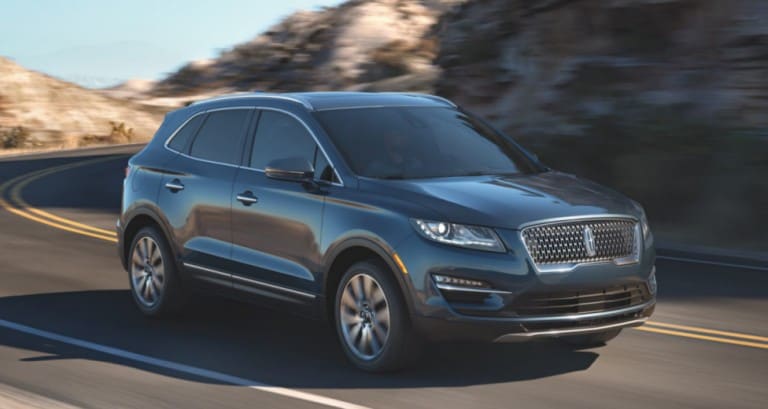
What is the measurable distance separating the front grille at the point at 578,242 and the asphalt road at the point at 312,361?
2.47 ft

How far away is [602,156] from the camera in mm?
18062

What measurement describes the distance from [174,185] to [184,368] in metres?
1.79

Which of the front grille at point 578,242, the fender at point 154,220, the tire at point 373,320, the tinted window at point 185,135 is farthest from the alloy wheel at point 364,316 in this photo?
the tinted window at point 185,135

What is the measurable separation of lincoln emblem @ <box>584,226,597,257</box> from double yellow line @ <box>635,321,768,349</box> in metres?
1.97

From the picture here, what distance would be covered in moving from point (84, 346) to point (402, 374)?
246 cm

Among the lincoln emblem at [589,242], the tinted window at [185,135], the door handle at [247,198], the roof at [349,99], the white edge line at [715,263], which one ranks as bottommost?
the white edge line at [715,263]

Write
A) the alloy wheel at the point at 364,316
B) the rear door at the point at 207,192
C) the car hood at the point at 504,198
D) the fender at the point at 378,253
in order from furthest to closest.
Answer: the rear door at the point at 207,192, the alloy wheel at the point at 364,316, the fender at the point at 378,253, the car hood at the point at 504,198

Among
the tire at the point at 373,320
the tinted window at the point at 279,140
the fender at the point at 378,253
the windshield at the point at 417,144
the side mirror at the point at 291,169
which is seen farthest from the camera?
the tinted window at the point at 279,140

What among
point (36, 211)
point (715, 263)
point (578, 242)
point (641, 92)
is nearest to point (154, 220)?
point (578, 242)

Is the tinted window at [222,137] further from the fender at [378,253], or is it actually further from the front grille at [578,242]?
the front grille at [578,242]

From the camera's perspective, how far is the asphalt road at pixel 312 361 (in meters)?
7.14

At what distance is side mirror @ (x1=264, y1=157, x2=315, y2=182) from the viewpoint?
791 cm

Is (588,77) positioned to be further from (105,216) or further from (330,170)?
(330,170)

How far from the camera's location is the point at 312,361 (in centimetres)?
816
